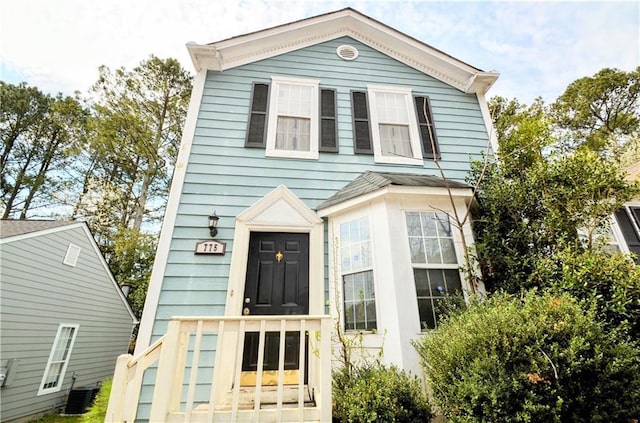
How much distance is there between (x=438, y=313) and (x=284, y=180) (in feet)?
9.70

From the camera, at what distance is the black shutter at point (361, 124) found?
197 inches

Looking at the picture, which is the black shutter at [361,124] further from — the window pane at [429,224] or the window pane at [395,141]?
the window pane at [429,224]

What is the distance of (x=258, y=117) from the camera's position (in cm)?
499

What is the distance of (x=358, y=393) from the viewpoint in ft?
7.88

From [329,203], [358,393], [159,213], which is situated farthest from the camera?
[159,213]

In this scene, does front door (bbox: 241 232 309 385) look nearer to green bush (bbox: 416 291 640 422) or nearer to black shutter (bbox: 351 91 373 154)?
green bush (bbox: 416 291 640 422)

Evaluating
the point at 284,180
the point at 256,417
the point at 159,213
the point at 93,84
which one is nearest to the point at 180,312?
the point at 256,417

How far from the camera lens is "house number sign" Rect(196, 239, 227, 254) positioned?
3.86 meters

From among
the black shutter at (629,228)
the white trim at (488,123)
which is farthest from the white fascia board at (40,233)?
the black shutter at (629,228)

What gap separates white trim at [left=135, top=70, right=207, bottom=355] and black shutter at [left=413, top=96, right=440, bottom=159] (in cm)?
417

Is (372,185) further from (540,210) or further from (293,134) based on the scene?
(540,210)

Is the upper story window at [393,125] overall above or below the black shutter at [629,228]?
above

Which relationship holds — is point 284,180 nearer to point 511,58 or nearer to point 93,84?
point 511,58

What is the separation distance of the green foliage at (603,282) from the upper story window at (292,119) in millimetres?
3606
